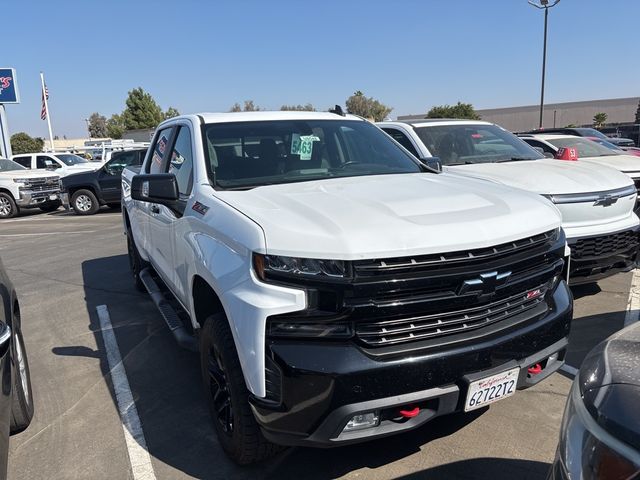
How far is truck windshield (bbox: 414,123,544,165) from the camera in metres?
6.30

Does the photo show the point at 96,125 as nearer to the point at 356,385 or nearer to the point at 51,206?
the point at 51,206

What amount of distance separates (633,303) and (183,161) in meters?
4.51

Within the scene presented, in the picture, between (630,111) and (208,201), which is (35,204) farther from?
(630,111)

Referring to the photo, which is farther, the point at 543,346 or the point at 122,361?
the point at 122,361

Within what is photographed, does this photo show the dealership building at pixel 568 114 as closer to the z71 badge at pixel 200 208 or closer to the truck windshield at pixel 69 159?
the truck windshield at pixel 69 159

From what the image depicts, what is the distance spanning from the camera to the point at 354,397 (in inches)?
Result: 86.1

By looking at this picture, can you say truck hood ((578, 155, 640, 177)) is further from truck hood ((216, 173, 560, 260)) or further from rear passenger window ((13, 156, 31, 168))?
rear passenger window ((13, 156, 31, 168))

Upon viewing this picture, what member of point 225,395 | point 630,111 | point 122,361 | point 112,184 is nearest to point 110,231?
point 112,184

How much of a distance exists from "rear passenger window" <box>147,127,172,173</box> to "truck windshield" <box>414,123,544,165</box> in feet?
10.6

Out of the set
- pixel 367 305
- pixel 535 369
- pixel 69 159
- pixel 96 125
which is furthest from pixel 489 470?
pixel 96 125

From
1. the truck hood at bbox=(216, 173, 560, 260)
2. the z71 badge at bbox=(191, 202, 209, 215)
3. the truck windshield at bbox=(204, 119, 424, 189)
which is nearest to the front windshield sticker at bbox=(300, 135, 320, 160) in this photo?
the truck windshield at bbox=(204, 119, 424, 189)

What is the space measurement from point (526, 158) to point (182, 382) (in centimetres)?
473

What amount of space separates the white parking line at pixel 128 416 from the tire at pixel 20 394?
1.87ft

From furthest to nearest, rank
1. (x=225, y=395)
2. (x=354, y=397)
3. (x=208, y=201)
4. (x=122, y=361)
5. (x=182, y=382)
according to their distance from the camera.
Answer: (x=122, y=361) → (x=182, y=382) → (x=208, y=201) → (x=225, y=395) → (x=354, y=397)
